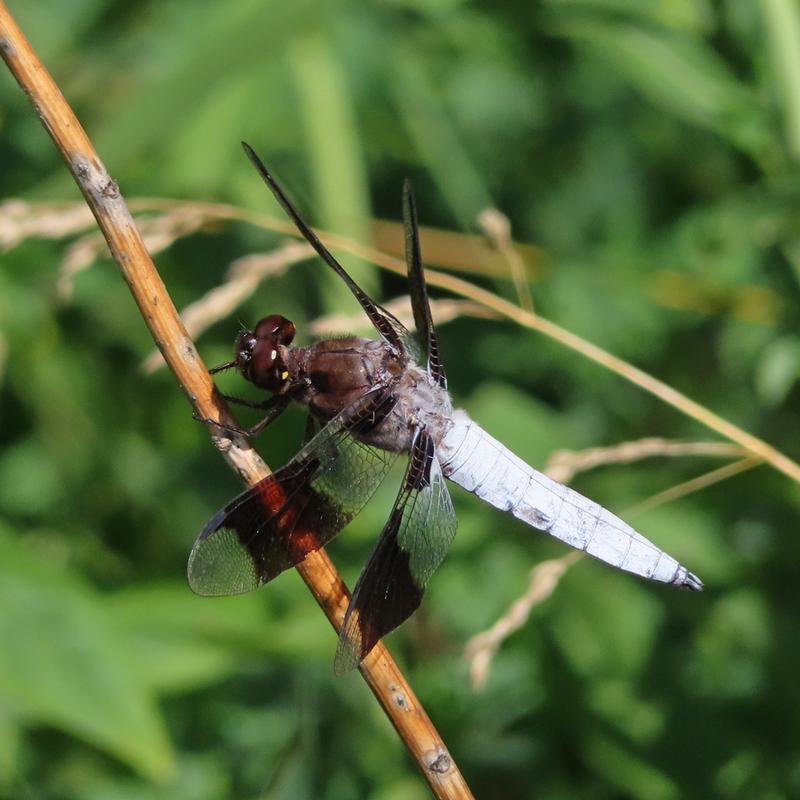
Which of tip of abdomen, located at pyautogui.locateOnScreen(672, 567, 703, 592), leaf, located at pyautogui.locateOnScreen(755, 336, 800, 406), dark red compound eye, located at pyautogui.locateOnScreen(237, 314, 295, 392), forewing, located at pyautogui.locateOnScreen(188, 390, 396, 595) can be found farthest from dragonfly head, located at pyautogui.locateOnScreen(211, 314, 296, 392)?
→ leaf, located at pyautogui.locateOnScreen(755, 336, 800, 406)

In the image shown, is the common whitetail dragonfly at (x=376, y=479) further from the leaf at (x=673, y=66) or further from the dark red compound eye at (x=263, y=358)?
the leaf at (x=673, y=66)

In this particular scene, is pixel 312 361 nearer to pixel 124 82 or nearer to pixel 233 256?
pixel 233 256

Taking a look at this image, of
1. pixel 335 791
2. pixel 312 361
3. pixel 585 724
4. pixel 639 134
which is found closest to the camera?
pixel 312 361

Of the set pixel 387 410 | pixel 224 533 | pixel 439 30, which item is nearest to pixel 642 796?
pixel 387 410

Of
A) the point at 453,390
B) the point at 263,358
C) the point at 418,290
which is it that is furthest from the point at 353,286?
the point at 453,390

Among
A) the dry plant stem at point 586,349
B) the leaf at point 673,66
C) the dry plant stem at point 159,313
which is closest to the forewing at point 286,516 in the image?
the dry plant stem at point 159,313
